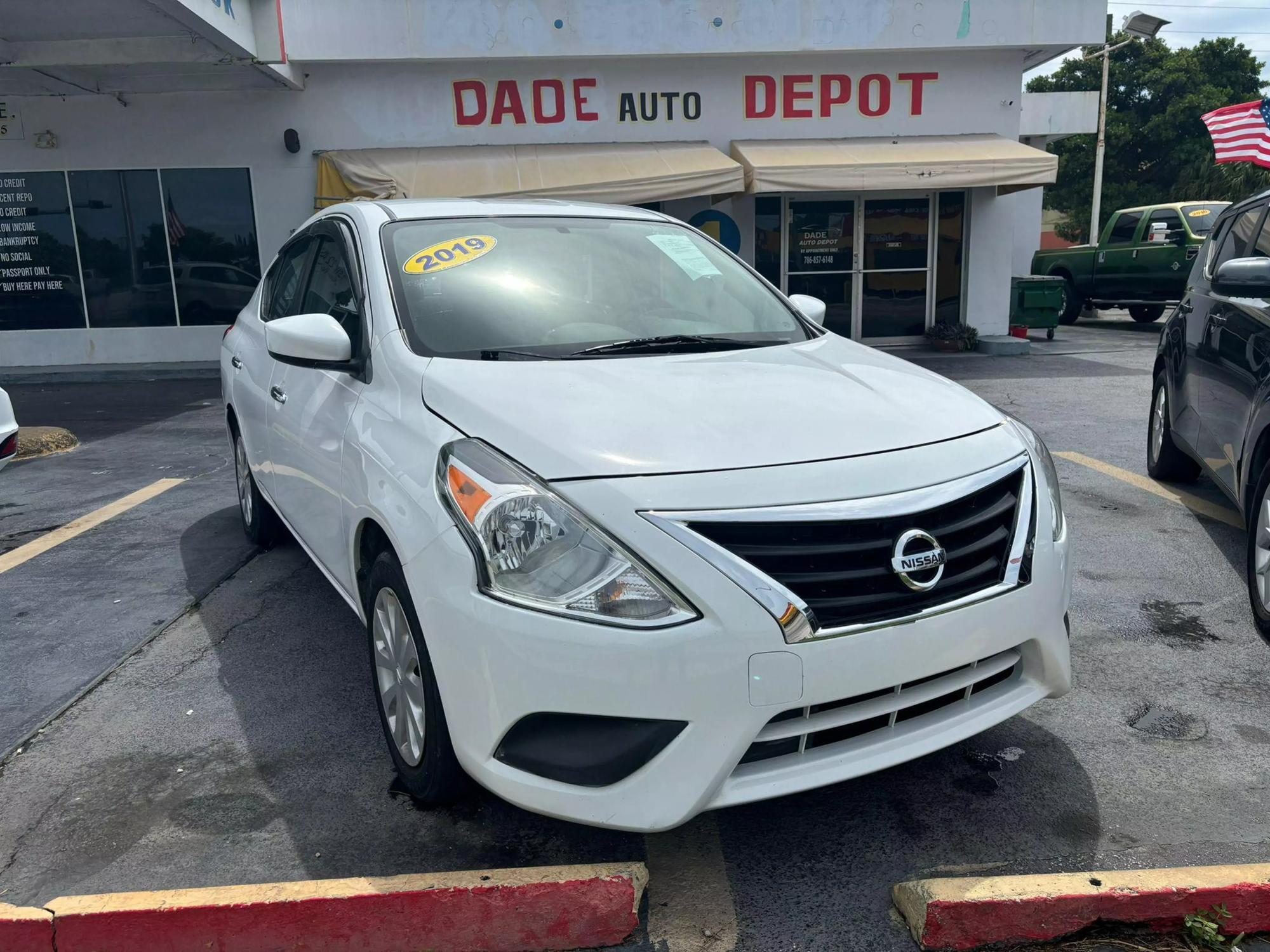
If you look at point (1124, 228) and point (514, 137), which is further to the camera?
point (1124, 228)

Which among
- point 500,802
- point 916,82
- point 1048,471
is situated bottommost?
point 500,802

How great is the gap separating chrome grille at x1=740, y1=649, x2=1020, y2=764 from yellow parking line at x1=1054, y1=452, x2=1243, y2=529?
140 inches

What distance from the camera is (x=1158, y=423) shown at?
5977mm

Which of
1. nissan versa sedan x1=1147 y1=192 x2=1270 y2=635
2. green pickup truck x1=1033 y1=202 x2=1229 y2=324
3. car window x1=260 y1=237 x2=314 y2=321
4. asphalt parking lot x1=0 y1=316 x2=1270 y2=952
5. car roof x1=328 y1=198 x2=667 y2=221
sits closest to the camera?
asphalt parking lot x1=0 y1=316 x2=1270 y2=952

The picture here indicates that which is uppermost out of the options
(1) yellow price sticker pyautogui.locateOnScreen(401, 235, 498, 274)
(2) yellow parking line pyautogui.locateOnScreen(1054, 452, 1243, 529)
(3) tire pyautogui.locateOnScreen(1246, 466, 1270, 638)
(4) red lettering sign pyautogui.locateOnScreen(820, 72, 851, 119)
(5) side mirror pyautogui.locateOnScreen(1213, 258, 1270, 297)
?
(4) red lettering sign pyautogui.locateOnScreen(820, 72, 851, 119)

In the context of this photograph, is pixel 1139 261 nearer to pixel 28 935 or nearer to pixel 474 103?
pixel 474 103

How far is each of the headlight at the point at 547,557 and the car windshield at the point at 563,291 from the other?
783 mm

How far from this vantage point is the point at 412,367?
2832 millimetres

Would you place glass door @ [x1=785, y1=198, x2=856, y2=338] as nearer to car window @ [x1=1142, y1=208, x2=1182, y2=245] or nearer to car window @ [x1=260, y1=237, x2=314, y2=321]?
car window @ [x1=1142, y1=208, x2=1182, y2=245]

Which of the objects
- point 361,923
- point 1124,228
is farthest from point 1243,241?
point 1124,228

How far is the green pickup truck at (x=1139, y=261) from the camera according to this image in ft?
52.9

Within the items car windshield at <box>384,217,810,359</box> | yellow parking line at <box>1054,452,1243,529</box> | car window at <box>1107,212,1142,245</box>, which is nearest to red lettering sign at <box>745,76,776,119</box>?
car window at <box>1107,212,1142,245</box>

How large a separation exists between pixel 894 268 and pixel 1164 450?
9031 millimetres

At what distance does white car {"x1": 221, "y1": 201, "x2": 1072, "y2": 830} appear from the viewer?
212 centimetres
